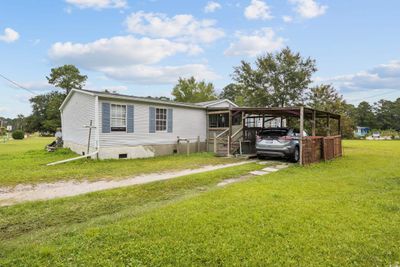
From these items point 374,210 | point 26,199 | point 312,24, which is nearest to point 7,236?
point 26,199

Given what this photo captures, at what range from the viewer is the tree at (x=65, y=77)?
43375 millimetres

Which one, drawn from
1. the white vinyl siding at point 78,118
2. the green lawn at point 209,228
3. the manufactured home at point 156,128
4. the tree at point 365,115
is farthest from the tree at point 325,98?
the tree at point 365,115

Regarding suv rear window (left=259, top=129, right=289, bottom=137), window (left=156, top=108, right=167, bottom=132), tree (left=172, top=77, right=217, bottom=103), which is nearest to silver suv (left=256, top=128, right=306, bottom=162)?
suv rear window (left=259, top=129, right=289, bottom=137)

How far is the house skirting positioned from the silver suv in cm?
512

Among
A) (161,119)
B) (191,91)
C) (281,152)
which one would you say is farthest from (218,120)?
(191,91)

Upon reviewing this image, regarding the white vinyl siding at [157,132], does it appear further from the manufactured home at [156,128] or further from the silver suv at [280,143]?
the silver suv at [280,143]

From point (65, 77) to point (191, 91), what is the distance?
853 inches

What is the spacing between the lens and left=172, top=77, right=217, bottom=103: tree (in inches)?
1700

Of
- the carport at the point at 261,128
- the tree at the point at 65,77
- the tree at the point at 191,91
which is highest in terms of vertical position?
the tree at the point at 65,77

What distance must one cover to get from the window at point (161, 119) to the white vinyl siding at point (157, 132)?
0.54ft

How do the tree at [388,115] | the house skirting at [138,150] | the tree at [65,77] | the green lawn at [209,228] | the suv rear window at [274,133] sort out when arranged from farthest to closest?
the tree at [388,115] → the tree at [65,77] → the house skirting at [138,150] → the suv rear window at [274,133] → the green lawn at [209,228]

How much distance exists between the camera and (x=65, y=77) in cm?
4381

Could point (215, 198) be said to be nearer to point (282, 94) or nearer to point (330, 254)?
point (330, 254)

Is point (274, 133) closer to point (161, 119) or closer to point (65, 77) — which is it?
point (161, 119)
